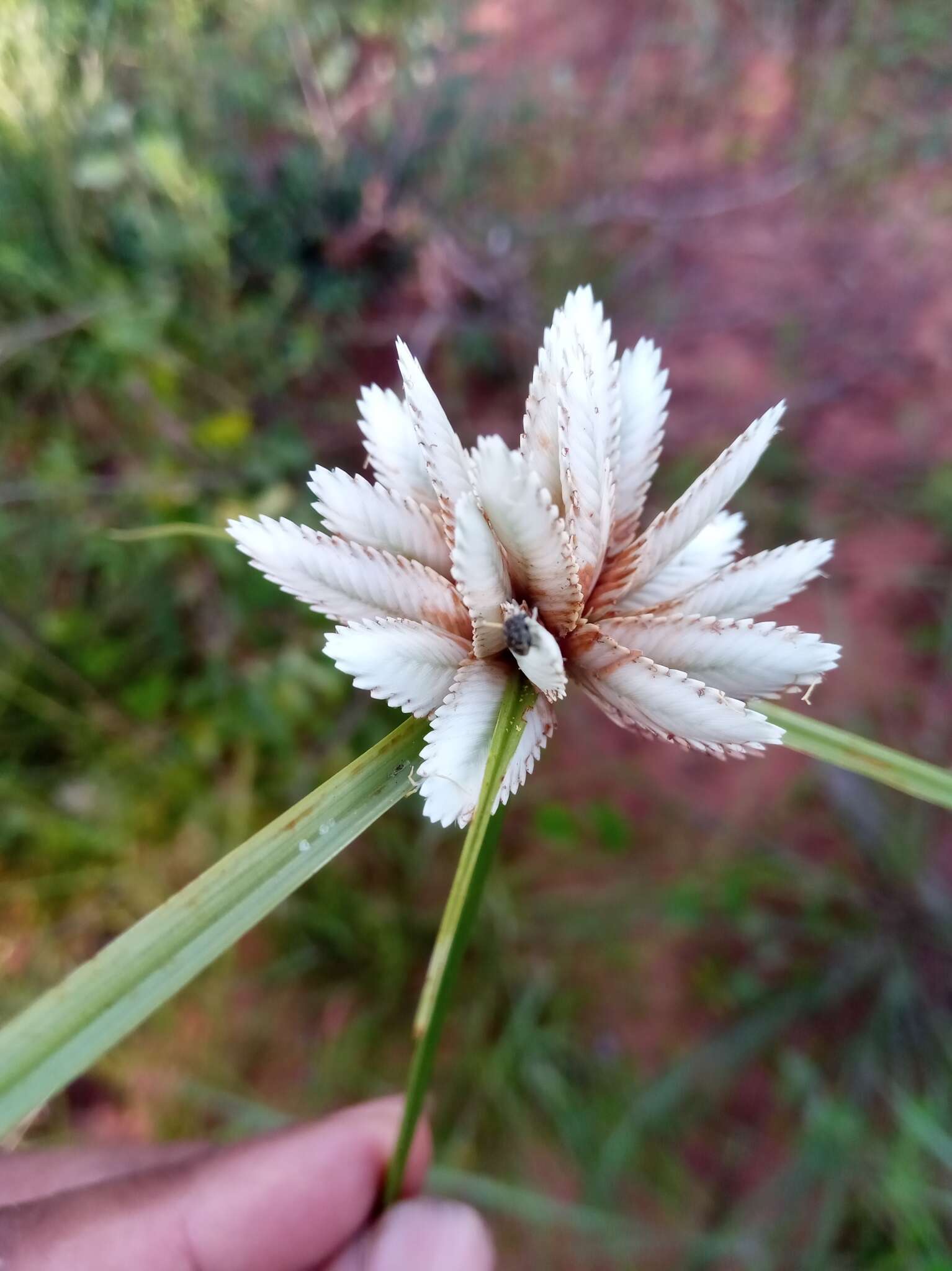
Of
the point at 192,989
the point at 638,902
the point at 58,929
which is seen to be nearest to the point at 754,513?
the point at 638,902

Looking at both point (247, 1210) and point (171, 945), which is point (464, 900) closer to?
point (171, 945)

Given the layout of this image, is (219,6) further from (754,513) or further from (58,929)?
(58,929)

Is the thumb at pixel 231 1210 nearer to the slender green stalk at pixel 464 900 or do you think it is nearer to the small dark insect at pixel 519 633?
the slender green stalk at pixel 464 900

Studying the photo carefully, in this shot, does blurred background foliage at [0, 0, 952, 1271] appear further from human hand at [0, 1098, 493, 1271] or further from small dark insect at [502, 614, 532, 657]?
small dark insect at [502, 614, 532, 657]

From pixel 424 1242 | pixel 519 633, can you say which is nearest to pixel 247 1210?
pixel 424 1242

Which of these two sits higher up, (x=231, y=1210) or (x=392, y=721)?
(x=392, y=721)

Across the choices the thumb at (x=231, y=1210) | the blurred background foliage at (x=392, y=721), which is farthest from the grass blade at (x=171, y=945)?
the blurred background foliage at (x=392, y=721)

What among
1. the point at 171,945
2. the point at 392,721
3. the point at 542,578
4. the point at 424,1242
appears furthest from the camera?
the point at 392,721
